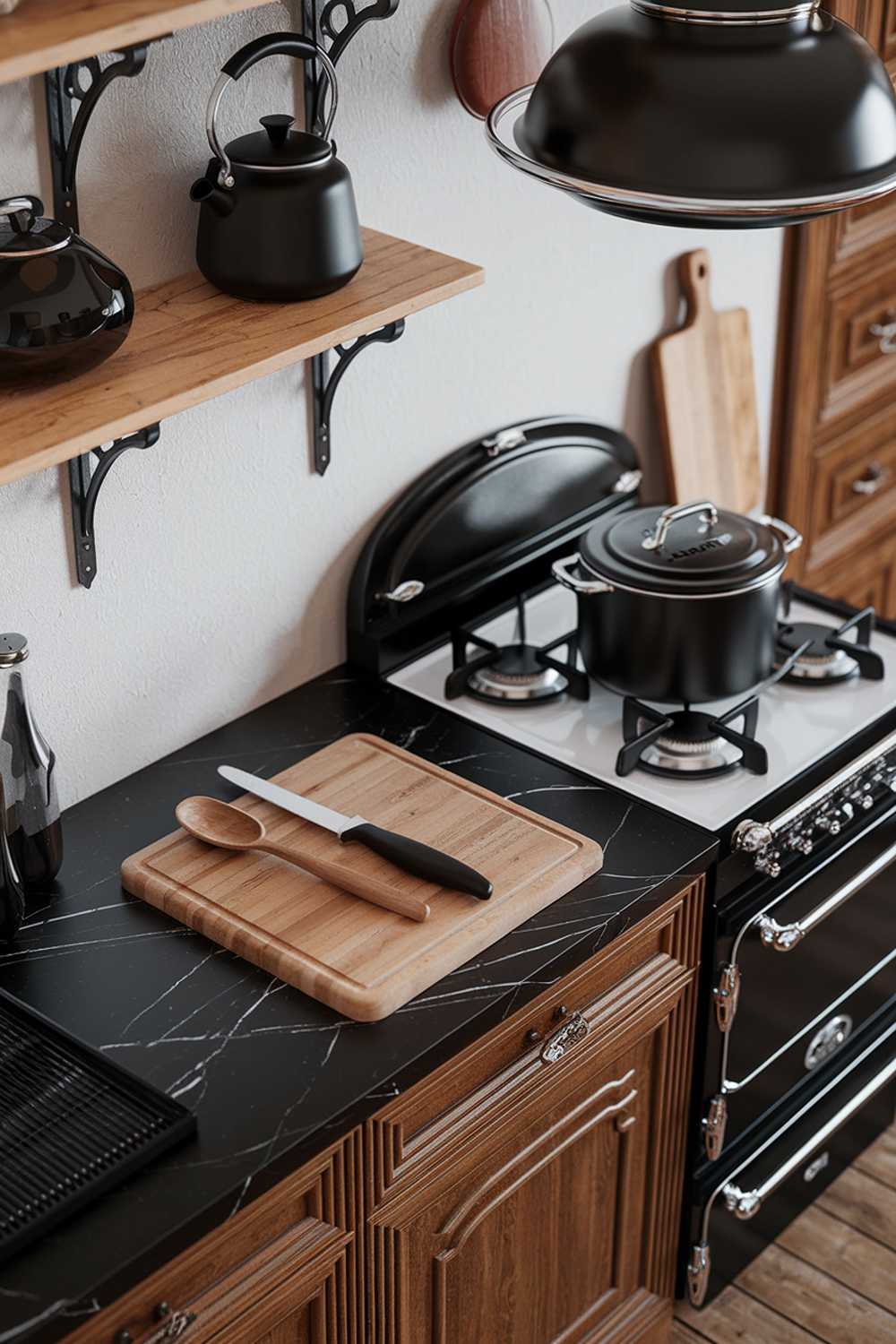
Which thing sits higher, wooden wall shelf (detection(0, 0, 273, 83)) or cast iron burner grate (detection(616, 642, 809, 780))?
wooden wall shelf (detection(0, 0, 273, 83))

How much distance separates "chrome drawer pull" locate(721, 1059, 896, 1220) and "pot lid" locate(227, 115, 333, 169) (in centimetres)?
151

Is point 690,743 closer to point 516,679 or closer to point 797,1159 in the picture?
point 516,679

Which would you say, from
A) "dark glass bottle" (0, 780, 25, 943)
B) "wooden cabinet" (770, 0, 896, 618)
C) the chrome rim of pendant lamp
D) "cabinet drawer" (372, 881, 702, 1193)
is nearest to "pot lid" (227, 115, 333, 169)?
the chrome rim of pendant lamp

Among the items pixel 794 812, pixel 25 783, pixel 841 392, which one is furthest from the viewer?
pixel 841 392

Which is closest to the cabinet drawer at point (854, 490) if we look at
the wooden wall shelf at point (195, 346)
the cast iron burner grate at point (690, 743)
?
the cast iron burner grate at point (690, 743)

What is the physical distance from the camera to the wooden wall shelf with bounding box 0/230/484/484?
1.62m

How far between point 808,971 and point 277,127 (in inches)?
Result: 53.2

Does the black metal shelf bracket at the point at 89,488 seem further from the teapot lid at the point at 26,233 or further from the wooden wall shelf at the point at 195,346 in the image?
the teapot lid at the point at 26,233

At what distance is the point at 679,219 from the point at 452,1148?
3.39 ft

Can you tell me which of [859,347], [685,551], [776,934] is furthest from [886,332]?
[776,934]

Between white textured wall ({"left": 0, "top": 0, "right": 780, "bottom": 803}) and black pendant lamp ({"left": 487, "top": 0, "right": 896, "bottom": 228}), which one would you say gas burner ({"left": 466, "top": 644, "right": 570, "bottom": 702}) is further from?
black pendant lamp ({"left": 487, "top": 0, "right": 896, "bottom": 228})

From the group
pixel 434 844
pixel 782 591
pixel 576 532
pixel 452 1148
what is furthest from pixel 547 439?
pixel 452 1148

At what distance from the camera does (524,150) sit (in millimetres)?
1473

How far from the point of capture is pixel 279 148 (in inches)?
73.2
